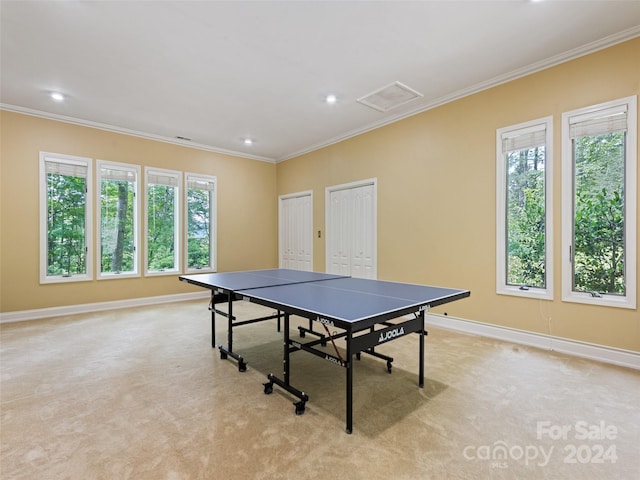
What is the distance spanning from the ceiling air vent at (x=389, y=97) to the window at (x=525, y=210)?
1.26 m

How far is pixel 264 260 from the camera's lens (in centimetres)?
749

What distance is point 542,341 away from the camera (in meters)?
3.42

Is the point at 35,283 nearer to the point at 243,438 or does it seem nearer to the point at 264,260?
the point at 264,260

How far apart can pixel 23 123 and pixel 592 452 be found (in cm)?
735

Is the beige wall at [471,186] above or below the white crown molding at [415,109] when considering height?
below

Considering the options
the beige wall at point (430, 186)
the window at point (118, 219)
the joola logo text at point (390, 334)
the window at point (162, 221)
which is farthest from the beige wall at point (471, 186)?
the window at point (118, 219)

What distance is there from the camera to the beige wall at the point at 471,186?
3.09 metres

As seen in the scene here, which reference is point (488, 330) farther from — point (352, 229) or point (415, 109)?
point (415, 109)

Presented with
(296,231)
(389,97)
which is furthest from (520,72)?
(296,231)

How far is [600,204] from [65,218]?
731cm

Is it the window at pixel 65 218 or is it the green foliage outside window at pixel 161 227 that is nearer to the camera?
the window at pixel 65 218

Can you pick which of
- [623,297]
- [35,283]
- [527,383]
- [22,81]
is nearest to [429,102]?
[623,297]

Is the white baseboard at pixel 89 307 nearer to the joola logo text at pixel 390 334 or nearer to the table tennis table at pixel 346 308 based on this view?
the table tennis table at pixel 346 308

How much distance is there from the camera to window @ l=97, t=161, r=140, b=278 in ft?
17.5
